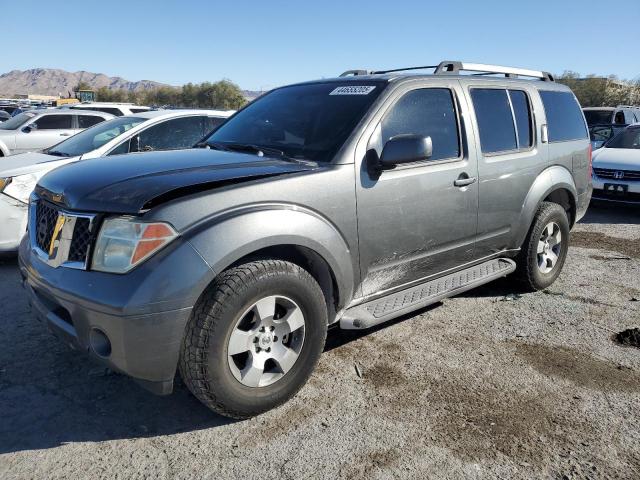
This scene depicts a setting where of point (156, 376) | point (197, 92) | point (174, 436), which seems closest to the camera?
point (156, 376)

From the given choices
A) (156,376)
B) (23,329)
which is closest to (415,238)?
(156,376)

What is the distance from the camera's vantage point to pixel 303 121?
3656mm

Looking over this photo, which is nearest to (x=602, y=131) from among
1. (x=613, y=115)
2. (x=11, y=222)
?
(x=613, y=115)

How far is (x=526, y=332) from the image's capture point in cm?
409

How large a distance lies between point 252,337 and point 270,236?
55cm

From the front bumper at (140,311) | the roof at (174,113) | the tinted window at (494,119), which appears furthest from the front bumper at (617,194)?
the front bumper at (140,311)

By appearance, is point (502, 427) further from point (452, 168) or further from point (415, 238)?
point (452, 168)

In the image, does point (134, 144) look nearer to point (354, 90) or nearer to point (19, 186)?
point (19, 186)

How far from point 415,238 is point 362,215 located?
1.75 ft

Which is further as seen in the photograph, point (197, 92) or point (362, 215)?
point (197, 92)

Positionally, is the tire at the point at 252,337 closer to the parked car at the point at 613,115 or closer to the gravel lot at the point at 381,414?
the gravel lot at the point at 381,414

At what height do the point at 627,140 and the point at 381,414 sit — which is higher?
the point at 627,140

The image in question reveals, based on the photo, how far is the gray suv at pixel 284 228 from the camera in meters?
2.47

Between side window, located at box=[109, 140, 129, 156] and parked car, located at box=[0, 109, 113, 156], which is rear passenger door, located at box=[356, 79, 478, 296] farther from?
parked car, located at box=[0, 109, 113, 156]
